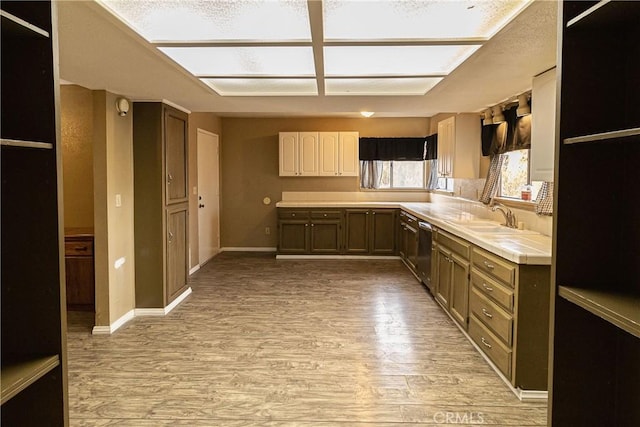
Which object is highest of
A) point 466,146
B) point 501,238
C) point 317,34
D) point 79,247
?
point 317,34

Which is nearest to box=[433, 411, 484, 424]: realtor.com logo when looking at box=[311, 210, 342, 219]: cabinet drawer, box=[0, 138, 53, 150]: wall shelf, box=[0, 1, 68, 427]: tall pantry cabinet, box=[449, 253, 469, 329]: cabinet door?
box=[449, 253, 469, 329]: cabinet door

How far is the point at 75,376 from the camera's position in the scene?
312 cm

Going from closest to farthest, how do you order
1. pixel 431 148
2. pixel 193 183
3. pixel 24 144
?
pixel 24 144 < pixel 193 183 < pixel 431 148

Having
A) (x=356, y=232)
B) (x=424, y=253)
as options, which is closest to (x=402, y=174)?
(x=356, y=232)

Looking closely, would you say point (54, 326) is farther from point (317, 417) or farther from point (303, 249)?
point (303, 249)

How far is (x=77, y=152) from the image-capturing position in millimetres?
4824

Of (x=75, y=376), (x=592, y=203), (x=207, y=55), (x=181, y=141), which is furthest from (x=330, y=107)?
(x=592, y=203)

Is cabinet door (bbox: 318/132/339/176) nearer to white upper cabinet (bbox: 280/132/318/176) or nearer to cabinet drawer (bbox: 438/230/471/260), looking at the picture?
white upper cabinet (bbox: 280/132/318/176)

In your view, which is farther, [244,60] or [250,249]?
[250,249]

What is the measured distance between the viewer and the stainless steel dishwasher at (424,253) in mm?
5152

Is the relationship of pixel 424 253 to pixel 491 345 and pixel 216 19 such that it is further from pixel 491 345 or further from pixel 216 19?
pixel 216 19

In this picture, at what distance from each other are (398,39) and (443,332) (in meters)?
2.54

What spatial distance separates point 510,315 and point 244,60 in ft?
8.02

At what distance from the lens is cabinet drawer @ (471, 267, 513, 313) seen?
2891 mm
